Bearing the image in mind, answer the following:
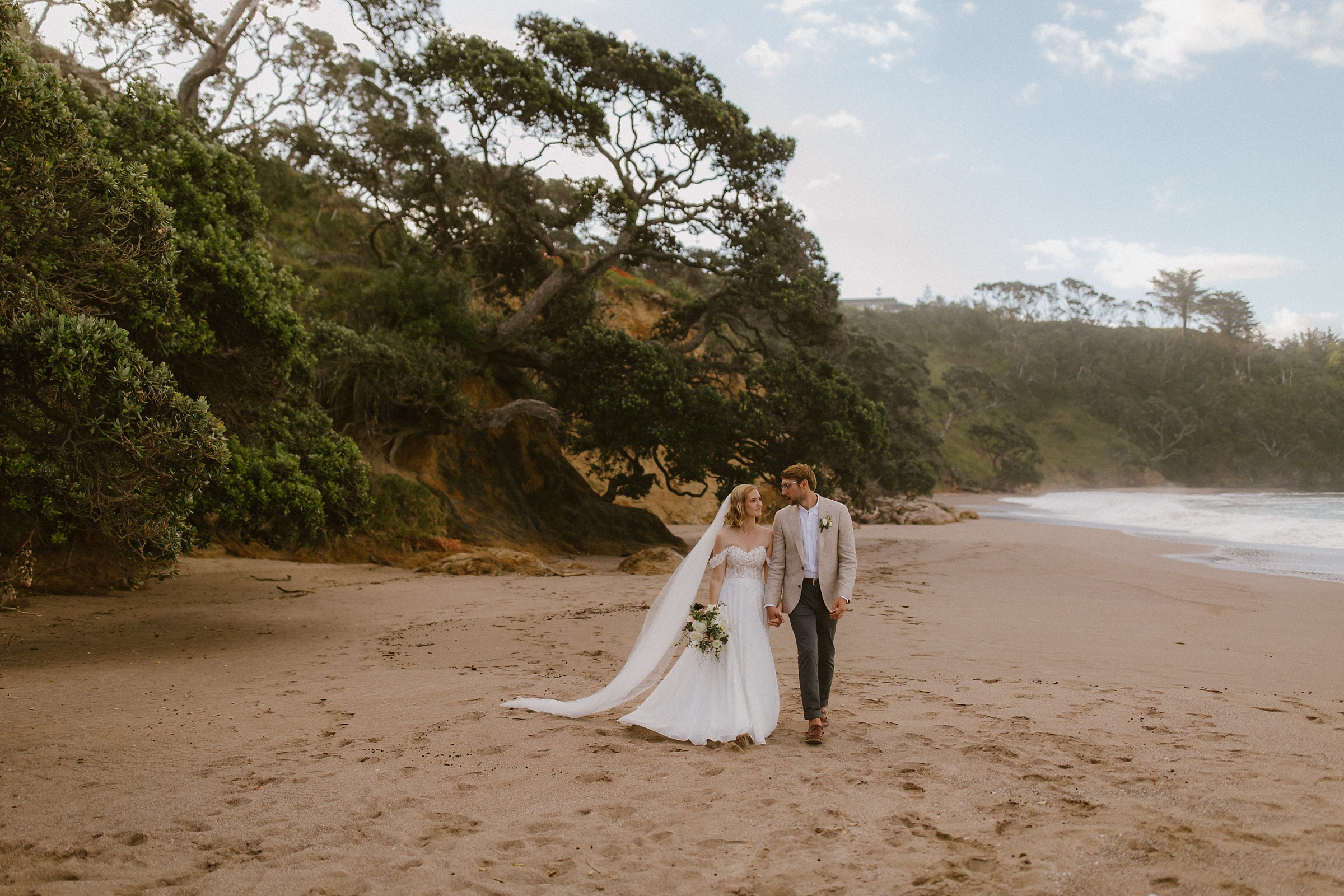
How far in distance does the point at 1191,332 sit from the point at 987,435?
2057 inches

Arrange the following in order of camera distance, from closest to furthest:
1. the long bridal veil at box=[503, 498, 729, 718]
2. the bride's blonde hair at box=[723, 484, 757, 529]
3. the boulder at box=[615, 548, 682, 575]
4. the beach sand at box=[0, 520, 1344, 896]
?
1. the beach sand at box=[0, 520, 1344, 896]
2. the bride's blonde hair at box=[723, 484, 757, 529]
3. the long bridal veil at box=[503, 498, 729, 718]
4. the boulder at box=[615, 548, 682, 575]

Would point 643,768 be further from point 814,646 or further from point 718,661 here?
point 814,646

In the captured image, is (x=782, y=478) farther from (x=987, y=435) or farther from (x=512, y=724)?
(x=987, y=435)

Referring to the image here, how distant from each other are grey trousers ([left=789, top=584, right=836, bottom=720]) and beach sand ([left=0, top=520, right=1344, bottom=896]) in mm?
281

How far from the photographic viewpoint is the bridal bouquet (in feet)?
18.2

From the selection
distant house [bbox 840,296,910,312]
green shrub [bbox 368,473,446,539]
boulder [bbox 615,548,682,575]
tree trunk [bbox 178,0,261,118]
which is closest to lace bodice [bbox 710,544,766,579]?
boulder [bbox 615,548,682,575]

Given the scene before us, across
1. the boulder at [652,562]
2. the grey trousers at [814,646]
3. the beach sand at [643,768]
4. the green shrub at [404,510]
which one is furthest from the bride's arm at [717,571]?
the green shrub at [404,510]

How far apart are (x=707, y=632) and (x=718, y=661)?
0.72ft

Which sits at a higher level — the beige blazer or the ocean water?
the beige blazer

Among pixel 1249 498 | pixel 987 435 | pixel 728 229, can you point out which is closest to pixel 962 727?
pixel 728 229

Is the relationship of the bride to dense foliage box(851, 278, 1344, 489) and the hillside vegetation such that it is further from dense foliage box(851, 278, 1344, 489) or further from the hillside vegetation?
dense foliage box(851, 278, 1344, 489)

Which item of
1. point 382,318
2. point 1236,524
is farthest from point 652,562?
point 1236,524

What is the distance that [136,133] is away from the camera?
9.73 meters

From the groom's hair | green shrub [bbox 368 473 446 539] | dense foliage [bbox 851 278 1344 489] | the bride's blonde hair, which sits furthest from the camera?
dense foliage [bbox 851 278 1344 489]
